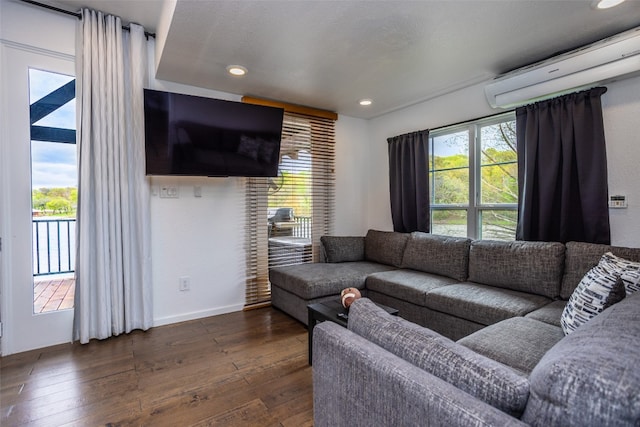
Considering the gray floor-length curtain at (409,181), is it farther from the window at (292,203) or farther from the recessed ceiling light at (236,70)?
the recessed ceiling light at (236,70)

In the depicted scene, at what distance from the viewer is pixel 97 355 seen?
7.88 ft

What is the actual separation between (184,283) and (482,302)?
8.82 feet

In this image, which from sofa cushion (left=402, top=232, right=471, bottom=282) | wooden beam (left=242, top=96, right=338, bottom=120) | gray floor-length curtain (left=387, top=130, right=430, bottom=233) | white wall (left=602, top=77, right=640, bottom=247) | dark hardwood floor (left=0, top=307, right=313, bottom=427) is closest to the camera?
dark hardwood floor (left=0, top=307, right=313, bottom=427)

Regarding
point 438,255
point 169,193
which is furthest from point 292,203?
point 438,255

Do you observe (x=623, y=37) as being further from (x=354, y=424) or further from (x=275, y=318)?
(x=275, y=318)

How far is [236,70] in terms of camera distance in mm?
2766

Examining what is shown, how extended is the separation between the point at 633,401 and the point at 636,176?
2.50m

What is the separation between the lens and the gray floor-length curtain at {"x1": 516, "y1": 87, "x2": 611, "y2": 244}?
92.4 inches

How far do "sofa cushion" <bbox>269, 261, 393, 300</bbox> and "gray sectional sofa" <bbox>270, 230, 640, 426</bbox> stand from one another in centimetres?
63

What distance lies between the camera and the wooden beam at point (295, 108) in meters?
3.48

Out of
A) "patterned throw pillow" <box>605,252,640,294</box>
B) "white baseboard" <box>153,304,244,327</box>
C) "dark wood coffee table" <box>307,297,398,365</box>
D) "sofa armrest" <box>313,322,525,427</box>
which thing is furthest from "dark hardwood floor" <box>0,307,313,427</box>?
"patterned throw pillow" <box>605,252,640,294</box>

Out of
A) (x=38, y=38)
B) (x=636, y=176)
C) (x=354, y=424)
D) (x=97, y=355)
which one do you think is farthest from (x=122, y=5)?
(x=636, y=176)

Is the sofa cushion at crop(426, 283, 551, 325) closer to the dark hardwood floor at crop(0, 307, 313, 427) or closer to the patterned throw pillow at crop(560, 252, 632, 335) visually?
the patterned throw pillow at crop(560, 252, 632, 335)

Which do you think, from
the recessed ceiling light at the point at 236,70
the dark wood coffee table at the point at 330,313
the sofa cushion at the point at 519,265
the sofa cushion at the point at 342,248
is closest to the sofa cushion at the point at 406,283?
the sofa cushion at the point at 519,265
